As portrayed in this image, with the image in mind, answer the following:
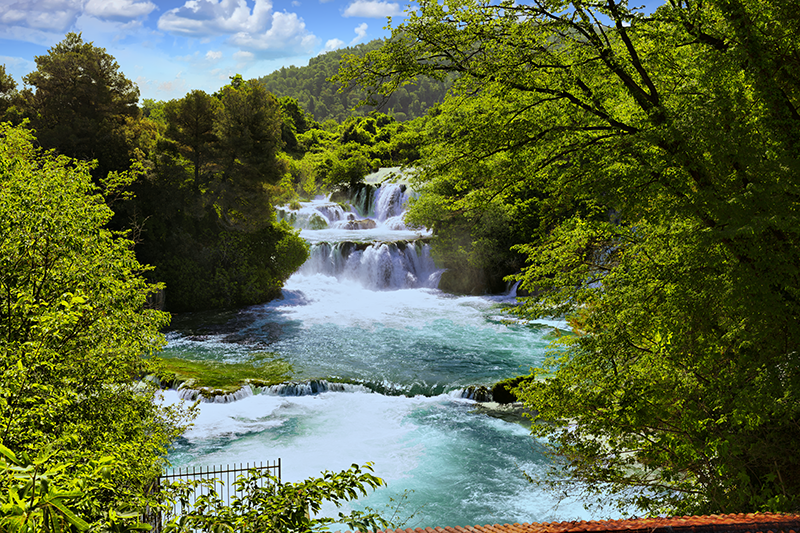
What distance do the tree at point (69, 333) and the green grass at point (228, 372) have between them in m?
6.34

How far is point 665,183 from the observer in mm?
5566

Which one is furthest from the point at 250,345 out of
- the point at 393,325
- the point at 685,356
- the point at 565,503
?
the point at 685,356

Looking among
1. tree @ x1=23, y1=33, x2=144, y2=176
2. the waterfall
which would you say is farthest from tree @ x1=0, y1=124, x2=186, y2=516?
the waterfall

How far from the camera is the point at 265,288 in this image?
1003 inches

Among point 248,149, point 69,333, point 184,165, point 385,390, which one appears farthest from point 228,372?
point 184,165

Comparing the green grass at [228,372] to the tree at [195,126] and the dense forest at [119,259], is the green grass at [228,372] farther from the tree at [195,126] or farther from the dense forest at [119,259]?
the tree at [195,126]

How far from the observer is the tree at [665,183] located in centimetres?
500

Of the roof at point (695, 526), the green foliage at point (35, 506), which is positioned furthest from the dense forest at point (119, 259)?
the roof at point (695, 526)

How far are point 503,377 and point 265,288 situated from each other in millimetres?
14775

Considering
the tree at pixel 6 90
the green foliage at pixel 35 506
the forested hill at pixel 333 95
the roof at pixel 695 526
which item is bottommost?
the roof at pixel 695 526

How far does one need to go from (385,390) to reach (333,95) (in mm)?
113824

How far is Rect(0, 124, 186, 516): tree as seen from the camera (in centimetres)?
432

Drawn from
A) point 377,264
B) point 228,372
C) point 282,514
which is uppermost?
point 377,264

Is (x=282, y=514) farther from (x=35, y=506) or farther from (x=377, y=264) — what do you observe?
(x=377, y=264)
